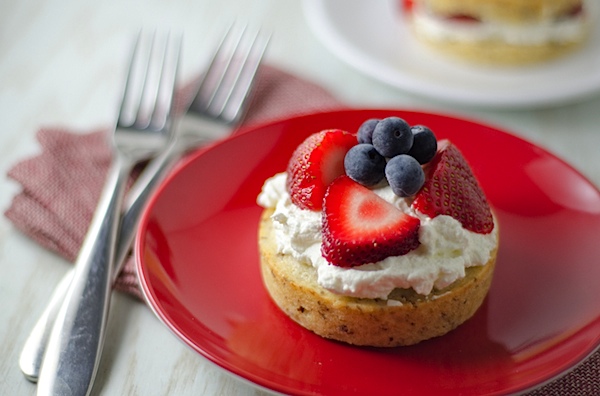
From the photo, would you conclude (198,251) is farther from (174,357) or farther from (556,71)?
(556,71)

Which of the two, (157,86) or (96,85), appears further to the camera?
(96,85)

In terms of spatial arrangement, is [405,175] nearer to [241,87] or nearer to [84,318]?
[84,318]

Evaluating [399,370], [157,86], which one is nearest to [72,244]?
[157,86]

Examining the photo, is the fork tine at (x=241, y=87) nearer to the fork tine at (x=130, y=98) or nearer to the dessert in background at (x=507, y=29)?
the fork tine at (x=130, y=98)

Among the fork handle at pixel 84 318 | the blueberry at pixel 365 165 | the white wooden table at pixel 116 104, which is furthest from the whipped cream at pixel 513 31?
the fork handle at pixel 84 318

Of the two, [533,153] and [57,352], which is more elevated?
[533,153]

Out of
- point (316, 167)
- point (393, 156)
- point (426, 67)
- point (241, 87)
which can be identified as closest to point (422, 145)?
point (393, 156)

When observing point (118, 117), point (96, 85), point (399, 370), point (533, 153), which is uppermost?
point (533, 153)
